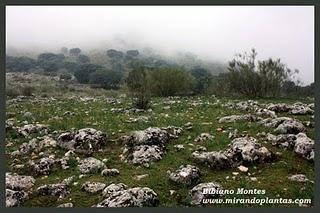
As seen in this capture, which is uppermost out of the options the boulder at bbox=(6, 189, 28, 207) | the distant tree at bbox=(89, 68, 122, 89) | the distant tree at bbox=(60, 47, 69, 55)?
the distant tree at bbox=(60, 47, 69, 55)

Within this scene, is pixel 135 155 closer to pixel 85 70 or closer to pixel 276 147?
pixel 276 147

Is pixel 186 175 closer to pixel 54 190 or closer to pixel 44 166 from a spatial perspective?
pixel 54 190

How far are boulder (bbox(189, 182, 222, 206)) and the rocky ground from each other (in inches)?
0.9

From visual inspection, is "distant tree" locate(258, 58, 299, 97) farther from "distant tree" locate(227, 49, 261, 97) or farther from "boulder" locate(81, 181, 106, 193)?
"boulder" locate(81, 181, 106, 193)

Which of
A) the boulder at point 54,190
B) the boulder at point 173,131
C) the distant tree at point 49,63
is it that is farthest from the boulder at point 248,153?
the distant tree at point 49,63

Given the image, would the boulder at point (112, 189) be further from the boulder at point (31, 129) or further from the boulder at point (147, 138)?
the boulder at point (31, 129)

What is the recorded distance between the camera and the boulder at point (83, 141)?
12336 mm

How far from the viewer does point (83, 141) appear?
491 inches

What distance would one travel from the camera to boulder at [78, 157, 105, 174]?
35.6 ft

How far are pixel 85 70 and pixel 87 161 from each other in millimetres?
69033

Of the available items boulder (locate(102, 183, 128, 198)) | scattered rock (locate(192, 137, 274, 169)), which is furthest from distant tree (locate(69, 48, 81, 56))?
boulder (locate(102, 183, 128, 198))

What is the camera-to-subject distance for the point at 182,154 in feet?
38.7

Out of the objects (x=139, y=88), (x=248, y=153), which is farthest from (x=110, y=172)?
(x=139, y=88)

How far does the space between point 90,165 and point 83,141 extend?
1555 mm
